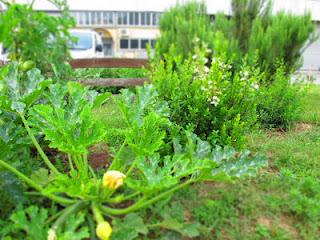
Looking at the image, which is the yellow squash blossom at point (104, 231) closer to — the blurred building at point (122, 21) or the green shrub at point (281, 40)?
the green shrub at point (281, 40)

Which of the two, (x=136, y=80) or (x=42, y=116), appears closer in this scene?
(x=42, y=116)

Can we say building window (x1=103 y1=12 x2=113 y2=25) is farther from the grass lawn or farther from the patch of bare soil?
the grass lawn

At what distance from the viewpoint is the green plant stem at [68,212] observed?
1849 mm

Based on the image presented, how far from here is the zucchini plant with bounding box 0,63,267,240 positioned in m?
1.91

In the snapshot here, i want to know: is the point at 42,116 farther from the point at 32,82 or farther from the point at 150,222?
the point at 150,222

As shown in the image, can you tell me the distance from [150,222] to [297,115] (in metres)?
3.23

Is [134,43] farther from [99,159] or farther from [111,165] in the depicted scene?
[111,165]

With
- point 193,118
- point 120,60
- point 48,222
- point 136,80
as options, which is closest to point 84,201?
point 48,222

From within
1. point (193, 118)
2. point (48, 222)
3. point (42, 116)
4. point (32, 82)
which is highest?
point (32, 82)

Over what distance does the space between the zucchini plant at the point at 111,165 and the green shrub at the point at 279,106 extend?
2291 millimetres

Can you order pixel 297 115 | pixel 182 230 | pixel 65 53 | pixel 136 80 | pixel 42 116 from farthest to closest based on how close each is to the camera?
pixel 136 80 → pixel 297 115 → pixel 65 53 → pixel 42 116 → pixel 182 230

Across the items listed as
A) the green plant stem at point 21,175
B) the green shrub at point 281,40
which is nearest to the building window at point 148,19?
the green shrub at point 281,40

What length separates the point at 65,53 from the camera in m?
3.82

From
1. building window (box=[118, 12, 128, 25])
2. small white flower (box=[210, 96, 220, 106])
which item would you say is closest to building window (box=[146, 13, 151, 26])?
building window (box=[118, 12, 128, 25])
